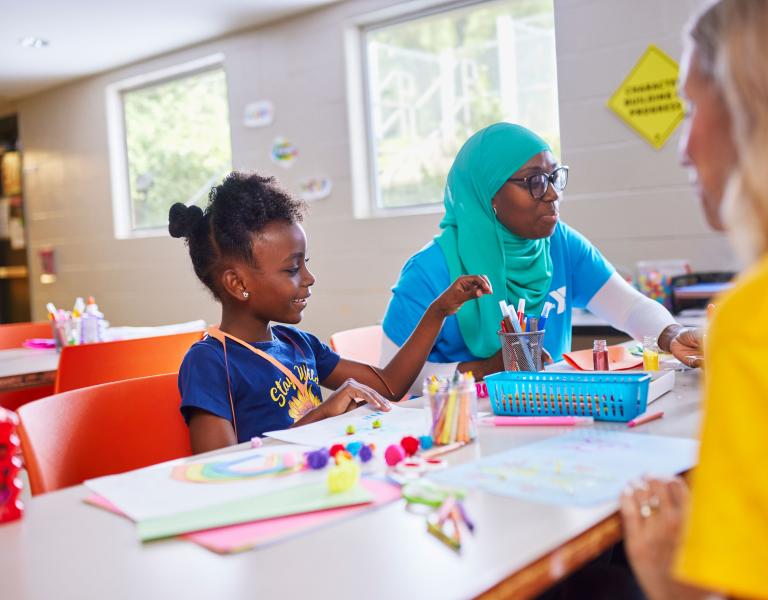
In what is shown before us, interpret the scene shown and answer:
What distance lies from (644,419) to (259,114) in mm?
3686

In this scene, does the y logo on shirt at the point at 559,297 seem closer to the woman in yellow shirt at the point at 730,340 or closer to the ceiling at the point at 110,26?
the woman in yellow shirt at the point at 730,340

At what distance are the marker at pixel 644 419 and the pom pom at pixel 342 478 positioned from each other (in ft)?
1.52

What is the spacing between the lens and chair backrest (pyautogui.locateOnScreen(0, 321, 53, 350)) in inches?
128

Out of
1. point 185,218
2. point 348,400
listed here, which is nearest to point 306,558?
point 348,400

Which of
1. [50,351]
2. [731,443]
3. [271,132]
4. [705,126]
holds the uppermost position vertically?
[271,132]

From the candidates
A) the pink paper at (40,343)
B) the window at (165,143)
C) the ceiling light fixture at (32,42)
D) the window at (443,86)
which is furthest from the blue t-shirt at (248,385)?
the ceiling light fixture at (32,42)

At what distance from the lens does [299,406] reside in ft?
5.51

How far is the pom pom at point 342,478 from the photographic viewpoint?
0.97 meters

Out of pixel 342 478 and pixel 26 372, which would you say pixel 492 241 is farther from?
pixel 26 372

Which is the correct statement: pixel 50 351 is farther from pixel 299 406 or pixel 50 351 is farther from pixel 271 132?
pixel 271 132

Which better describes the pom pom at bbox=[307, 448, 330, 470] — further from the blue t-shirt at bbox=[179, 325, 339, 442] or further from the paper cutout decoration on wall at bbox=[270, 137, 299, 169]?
the paper cutout decoration on wall at bbox=[270, 137, 299, 169]

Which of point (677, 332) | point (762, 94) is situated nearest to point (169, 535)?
point (762, 94)

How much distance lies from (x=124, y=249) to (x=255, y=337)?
4.07 m

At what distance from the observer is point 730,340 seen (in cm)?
51
